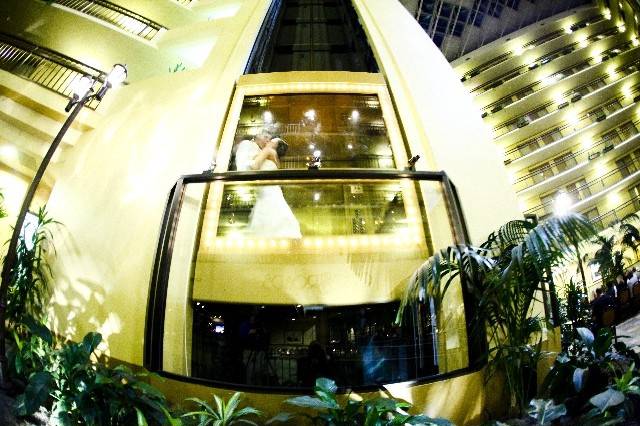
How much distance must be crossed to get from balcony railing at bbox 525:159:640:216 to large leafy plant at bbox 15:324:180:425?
16.0 m

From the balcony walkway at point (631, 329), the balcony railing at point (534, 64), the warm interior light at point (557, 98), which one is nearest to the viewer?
the balcony walkway at point (631, 329)

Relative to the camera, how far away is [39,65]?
5.55 meters

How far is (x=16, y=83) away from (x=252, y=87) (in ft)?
10.5

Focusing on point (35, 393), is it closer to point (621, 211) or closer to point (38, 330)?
point (38, 330)

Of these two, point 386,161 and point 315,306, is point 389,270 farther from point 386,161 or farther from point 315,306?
point 386,161

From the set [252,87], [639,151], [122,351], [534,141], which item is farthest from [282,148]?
[639,151]

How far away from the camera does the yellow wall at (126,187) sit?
3061 millimetres

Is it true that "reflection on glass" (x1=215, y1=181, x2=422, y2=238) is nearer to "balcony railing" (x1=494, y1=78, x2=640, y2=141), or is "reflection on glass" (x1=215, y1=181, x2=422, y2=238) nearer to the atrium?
the atrium

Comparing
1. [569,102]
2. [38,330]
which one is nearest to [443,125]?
[38,330]

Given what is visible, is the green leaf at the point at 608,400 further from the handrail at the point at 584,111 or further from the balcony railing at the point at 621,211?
the handrail at the point at 584,111

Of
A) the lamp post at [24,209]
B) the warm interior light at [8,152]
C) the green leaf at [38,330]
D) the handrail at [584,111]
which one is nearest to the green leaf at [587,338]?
the green leaf at [38,330]

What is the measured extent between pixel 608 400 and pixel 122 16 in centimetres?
929

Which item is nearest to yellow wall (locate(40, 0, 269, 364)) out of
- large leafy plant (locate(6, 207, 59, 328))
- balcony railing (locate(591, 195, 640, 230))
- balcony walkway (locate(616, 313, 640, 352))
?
large leafy plant (locate(6, 207, 59, 328))

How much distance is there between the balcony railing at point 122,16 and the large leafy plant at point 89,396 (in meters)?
6.57
